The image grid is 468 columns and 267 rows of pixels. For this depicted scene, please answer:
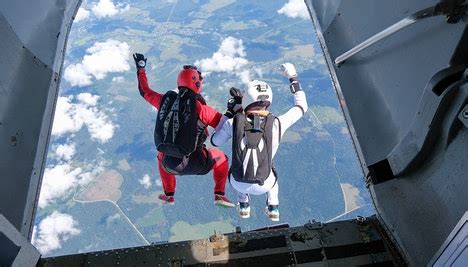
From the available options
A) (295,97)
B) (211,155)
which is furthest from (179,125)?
(295,97)

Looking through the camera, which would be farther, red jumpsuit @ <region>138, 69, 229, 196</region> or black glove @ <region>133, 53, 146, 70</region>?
black glove @ <region>133, 53, 146, 70</region>

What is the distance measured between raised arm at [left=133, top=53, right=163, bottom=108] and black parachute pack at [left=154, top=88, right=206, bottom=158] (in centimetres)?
40

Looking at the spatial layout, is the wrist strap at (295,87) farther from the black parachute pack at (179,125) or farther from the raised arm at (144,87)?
the raised arm at (144,87)

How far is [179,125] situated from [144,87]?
0.83 m

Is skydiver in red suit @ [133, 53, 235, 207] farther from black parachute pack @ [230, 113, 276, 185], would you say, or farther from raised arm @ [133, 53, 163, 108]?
black parachute pack @ [230, 113, 276, 185]

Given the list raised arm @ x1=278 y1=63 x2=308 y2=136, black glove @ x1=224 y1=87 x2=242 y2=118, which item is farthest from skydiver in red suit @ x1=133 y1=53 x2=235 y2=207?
raised arm @ x1=278 y1=63 x2=308 y2=136

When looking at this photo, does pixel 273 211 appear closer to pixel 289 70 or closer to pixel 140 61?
pixel 289 70

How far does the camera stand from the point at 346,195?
154ft

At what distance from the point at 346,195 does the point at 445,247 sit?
156ft

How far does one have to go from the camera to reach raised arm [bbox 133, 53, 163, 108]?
411 centimetres

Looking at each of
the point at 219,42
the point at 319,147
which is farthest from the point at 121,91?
the point at 319,147

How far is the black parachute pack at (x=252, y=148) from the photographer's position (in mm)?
3334

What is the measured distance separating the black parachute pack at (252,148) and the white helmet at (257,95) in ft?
0.48

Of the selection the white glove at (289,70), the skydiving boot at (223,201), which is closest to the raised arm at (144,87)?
the skydiving boot at (223,201)
